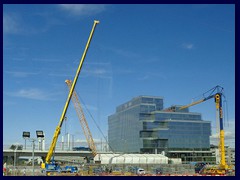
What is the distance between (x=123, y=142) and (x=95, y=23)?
9135cm

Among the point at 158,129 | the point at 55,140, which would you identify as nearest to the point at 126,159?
the point at 55,140

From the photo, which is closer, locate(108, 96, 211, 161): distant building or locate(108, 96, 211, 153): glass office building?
locate(108, 96, 211, 161): distant building

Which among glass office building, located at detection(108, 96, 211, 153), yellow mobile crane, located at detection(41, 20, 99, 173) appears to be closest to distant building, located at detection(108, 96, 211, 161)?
glass office building, located at detection(108, 96, 211, 153)

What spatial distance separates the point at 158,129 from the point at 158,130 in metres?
0.52

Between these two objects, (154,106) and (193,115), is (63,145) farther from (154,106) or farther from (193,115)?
(193,115)

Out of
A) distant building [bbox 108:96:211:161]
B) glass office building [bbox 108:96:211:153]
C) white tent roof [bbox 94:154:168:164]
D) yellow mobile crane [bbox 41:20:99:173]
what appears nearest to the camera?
yellow mobile crane [bbox 41:20:99:173]

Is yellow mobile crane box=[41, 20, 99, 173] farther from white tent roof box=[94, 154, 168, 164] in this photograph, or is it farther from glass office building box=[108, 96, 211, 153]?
glass office building box=[108, 96, 211, 153]

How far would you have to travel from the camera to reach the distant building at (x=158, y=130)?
5600 inches

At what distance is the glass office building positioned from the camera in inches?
5605

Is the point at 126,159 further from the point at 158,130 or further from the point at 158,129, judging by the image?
the point at 158,129

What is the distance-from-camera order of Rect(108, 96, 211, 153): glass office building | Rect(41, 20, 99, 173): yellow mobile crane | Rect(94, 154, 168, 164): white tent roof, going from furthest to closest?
1. Rect(108, 96, 211, 153): glass office building
2. Rect(94, 154, 168, 164): white tent roof
3. Rect(41, 20, 99, 173): yellow mobile crane

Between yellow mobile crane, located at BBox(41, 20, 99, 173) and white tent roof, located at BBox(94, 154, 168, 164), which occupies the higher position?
yellow mobile crane, located at BBox(41, 20, 99, 173)

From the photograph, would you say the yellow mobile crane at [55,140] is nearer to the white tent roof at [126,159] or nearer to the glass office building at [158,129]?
the white tent roof at [126,159]

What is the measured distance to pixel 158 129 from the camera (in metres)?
144
